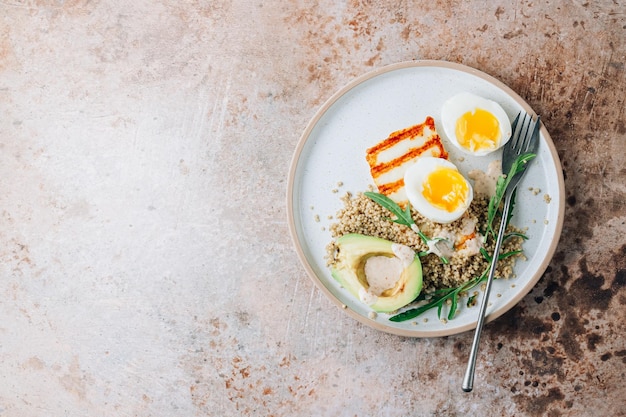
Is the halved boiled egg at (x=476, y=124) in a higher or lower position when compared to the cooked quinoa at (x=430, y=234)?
higher

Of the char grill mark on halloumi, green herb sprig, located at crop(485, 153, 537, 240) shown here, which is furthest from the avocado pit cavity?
green herb sprig, located at crop(485, 153, 537, 240)

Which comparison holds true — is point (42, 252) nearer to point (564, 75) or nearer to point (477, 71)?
point (477, 71)

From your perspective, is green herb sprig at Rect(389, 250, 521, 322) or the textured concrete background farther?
the textured concrete background

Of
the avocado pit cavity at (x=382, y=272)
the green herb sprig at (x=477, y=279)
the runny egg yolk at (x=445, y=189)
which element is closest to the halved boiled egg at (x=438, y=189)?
the runny egg yolk at (x=445, y=189)

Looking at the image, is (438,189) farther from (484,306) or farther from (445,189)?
(484,306)

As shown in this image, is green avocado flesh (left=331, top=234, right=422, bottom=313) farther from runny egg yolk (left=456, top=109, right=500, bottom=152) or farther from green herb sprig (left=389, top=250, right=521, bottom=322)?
runny egg yolk (left=456, top=109, right=500, bottom=152)

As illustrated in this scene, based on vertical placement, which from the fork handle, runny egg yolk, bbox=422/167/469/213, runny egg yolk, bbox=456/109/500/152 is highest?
runny egg yolk, bbox=456/109/500/152

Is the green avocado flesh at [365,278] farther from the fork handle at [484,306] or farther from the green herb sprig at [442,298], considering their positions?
the fork handle at [484,306]
